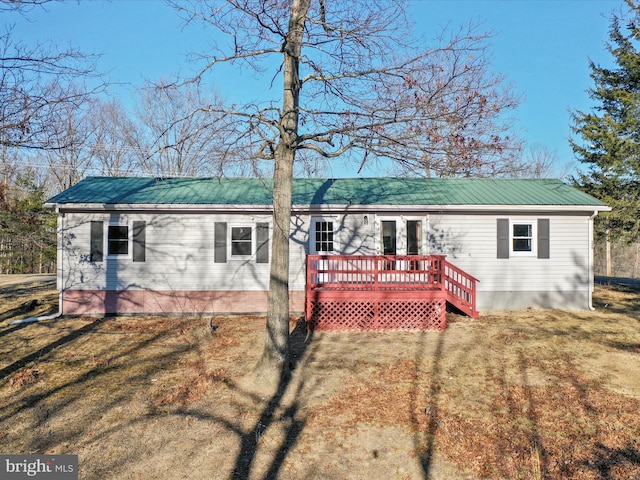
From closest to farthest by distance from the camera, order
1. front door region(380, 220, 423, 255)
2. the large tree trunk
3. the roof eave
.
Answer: the large tree trunk
the roof eave
front door region(380, 220, 423, 255)

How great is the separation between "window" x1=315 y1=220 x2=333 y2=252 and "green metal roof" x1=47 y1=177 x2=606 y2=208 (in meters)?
0.68

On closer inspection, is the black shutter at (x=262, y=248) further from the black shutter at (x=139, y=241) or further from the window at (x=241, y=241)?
the black shutter at (x=139, y=241)

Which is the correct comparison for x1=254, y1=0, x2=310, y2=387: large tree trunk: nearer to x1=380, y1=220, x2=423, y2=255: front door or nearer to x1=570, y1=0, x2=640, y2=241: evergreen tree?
x1=380, y1=220, x2=423, y2=255: front door

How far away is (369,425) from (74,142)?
6845mm

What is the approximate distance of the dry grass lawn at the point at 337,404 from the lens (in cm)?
452

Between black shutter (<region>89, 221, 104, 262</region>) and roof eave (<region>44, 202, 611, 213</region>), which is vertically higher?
roof eave (<region>44, 202, 611, 213</region>)

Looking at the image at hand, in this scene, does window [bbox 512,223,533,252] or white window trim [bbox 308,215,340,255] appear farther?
window [bbox 512,223,533,252]

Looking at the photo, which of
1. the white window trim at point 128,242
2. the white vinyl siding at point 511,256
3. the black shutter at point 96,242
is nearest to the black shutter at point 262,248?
the white window trim at point 128,242

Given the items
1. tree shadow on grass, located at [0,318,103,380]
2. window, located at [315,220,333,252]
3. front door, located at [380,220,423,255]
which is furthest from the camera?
front door, located at [380,220,423,255]

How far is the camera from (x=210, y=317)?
39.0ft

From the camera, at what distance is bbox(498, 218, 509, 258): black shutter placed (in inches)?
490

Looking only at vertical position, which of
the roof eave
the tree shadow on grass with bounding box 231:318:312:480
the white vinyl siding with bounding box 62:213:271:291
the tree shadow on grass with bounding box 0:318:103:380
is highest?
the roof eave

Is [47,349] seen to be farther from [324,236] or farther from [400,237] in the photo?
[400,237]

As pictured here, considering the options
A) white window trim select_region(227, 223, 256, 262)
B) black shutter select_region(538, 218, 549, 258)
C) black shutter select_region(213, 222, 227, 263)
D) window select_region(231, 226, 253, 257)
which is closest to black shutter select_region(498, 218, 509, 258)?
black shutter select_region(538, 218, 549, 258)
